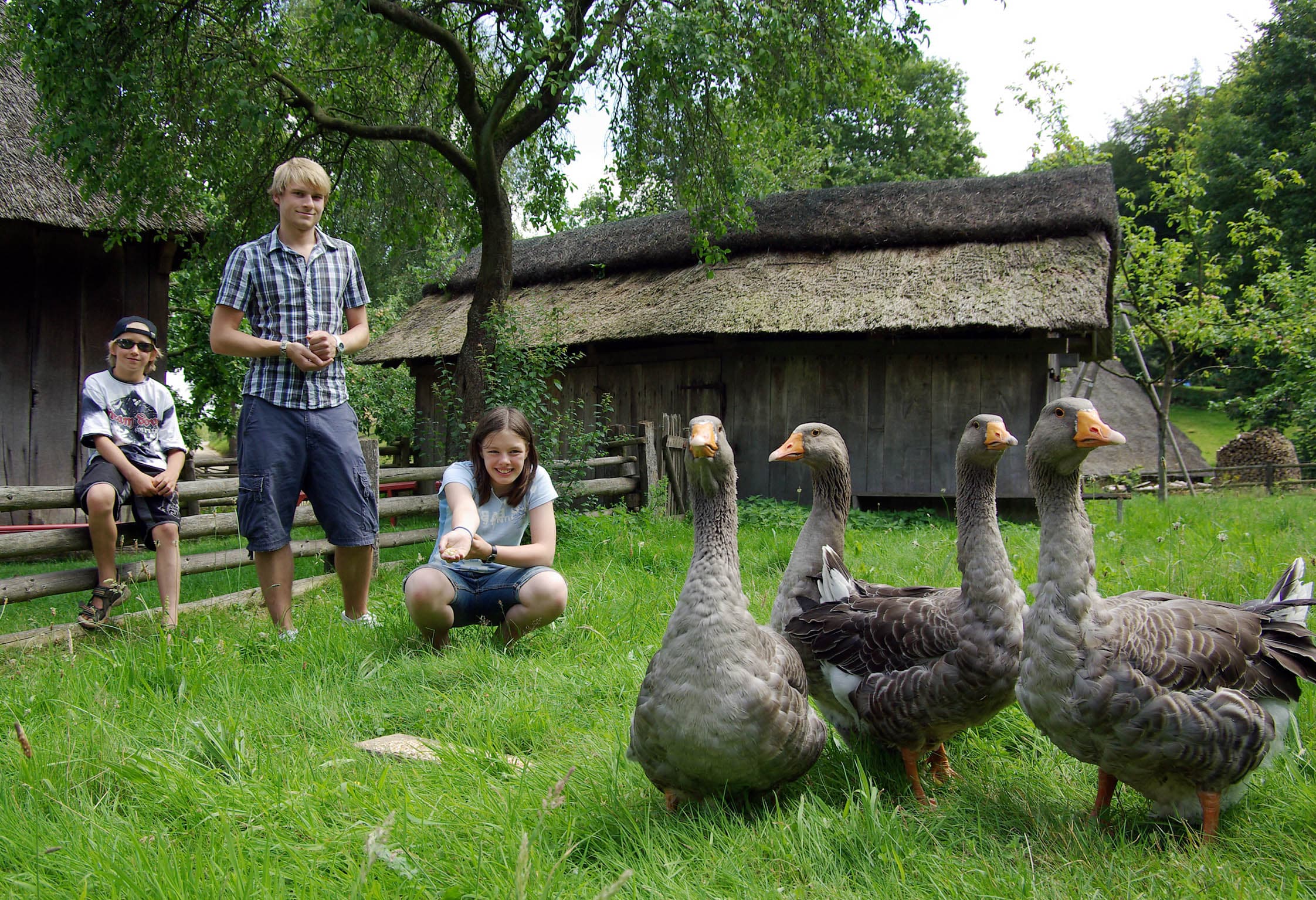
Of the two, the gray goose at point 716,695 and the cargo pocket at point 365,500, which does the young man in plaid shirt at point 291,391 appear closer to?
the cargo pocket at point 365,500

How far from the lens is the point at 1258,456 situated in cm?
2170

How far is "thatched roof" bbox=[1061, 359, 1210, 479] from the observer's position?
21562 millimetres

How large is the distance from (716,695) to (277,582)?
306cm

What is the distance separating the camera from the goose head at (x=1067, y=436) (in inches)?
97.7

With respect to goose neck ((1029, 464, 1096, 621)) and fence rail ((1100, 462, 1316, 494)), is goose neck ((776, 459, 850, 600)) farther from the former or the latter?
fence rail ((1100, 462, 1316, 494))

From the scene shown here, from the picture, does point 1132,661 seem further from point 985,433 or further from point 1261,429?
point 1261,429

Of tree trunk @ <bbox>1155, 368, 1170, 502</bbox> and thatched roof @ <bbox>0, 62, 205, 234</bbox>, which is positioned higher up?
thatched roof @ <bbox>0, 62, 205, 234</bbox>

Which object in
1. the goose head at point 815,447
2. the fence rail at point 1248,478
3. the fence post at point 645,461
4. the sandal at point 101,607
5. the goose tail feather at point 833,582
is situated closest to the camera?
the goose tail feather at point 833,582

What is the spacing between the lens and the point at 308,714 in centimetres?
317

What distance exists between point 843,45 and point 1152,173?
31628mm

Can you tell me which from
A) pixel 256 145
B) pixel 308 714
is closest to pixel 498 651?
pixel 308 714

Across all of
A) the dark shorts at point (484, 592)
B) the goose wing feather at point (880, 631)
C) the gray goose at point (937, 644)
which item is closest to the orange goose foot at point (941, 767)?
the gray goose at point (937, 644)

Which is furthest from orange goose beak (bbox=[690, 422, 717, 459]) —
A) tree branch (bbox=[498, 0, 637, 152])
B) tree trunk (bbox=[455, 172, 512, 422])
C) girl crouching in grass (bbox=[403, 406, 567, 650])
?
tree trunk (bbox=[455, 172, 512, 422])

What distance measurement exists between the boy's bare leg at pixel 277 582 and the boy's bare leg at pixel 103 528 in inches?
33.2
